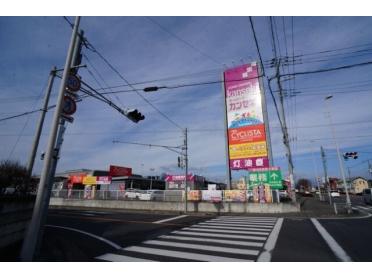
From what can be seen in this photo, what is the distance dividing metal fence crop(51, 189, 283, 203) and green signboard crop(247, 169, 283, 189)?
2.29 feet

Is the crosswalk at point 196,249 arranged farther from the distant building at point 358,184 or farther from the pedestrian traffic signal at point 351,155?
the distant building at point 358,184

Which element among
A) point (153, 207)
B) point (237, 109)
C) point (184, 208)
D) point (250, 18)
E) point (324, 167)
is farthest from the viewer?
point (324, 167)

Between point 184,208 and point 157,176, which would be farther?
point 157,176

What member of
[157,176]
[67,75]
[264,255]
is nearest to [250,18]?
[67,75]

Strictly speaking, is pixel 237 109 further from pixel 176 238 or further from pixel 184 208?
pixel 176 238

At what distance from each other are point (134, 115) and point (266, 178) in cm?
1466

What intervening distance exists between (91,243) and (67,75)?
5747mm

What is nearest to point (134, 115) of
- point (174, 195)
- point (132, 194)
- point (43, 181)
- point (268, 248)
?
point (43, 181)

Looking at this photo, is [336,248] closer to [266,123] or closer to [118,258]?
[118,258]

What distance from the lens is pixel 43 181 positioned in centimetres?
560

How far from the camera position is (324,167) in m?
37.2

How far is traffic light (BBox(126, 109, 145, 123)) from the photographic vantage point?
386 inches

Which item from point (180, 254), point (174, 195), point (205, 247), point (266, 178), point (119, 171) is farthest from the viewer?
point (119, 171)

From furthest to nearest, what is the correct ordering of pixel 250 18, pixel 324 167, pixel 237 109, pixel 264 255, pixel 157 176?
pixel 157 176
pixel 324 167
pixel 237 109
pixel 250 18
pixel 264 255
